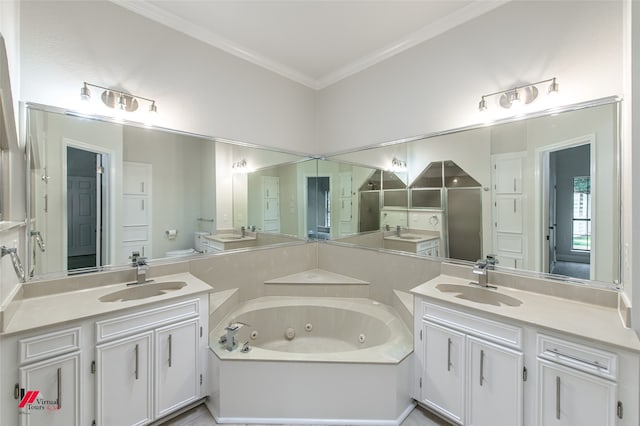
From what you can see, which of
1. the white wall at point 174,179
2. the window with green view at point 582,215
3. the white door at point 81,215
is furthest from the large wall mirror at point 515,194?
the white door at point 81,215

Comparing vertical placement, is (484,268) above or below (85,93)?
below

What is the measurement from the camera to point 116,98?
6.73 feet

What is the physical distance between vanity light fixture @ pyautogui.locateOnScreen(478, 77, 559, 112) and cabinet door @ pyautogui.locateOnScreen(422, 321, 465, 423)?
5.62 ft

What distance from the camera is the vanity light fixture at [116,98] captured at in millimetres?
1923

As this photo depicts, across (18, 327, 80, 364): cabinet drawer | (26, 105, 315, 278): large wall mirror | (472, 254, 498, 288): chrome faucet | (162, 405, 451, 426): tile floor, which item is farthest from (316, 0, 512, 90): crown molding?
(18, 327, 80, 364): cabinet drawer

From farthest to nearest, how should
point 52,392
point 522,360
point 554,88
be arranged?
point 554,88, point 522,360, point 52,392

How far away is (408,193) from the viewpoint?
105 inches

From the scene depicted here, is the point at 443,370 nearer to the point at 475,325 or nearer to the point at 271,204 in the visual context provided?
the point at 475,325

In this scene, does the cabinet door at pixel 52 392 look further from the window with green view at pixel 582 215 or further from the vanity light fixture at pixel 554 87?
the vanity light fixture at pixel 554 87

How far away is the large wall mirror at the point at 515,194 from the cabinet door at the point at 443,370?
735mm

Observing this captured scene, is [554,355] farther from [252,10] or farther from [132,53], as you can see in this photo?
[132,53]

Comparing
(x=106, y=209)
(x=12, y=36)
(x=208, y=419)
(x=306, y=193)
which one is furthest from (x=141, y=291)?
(x=306, y=193)

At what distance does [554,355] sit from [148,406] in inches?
92.9

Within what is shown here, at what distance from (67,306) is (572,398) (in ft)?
9.08
